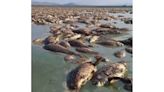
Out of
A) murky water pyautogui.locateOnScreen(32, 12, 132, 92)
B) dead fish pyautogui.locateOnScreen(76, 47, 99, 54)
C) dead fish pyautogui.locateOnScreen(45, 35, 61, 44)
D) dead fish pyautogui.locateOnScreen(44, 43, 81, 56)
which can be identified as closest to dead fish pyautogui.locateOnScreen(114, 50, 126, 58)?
murky water pyautogui.locateOnScreen(32, 12, 132, 92)

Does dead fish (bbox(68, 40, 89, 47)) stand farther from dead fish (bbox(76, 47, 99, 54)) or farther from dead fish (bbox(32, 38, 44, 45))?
dead fish (bbox(32, 38, 44, 45))

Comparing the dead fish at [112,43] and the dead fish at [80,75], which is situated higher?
the dead fish at [112,43]

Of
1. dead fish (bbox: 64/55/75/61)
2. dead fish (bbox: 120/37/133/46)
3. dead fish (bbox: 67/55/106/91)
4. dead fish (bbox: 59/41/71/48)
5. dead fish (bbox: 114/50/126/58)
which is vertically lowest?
dead fish (bbox: 67/55/106/91)

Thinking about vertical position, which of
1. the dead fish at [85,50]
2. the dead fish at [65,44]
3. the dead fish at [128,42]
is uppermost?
the dead fish at [128,42]

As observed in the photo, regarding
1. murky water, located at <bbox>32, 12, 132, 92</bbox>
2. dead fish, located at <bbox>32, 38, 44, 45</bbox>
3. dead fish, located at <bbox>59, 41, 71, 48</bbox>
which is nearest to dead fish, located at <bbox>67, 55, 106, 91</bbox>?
murky water, located at <bbox>32, 12, 132, 92</bbox>

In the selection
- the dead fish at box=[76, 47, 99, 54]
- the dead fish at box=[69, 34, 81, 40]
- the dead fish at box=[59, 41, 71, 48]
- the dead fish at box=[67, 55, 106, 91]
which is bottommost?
the dead fish at box=[67, 55, 106, 91]

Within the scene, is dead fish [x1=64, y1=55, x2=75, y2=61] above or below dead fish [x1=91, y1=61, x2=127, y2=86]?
above

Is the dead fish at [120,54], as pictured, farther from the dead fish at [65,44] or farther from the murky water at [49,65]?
the dead fish at [65,44]

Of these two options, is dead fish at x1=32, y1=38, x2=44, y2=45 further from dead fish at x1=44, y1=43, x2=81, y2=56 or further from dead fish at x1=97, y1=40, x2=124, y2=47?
dead fish at x1=97, y1=40, x2=124, y2=47

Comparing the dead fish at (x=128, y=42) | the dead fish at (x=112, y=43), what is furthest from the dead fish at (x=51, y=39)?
the dead fish at (x=128, y=42)
